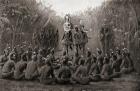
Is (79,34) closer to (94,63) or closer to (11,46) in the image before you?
(94,63)

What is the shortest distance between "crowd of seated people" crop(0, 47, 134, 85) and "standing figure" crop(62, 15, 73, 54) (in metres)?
0.36

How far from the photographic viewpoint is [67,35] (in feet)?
38.3

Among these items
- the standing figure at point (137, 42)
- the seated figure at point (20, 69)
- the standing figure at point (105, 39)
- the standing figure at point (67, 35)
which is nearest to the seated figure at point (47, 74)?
the seated figure at point (20, 69)

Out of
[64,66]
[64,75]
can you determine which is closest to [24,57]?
[64,66]

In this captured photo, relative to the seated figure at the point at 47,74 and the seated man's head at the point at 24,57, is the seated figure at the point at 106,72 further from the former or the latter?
the seated man's head at the point at 24,57

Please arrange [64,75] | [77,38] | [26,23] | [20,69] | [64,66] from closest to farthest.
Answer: [64,75] → [64,66] → [20,69] → [77,38] → [26,23]

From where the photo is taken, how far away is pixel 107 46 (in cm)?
1167

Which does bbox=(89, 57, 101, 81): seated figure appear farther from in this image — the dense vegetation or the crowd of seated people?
the dense vegetation

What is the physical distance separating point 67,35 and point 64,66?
1168 mm

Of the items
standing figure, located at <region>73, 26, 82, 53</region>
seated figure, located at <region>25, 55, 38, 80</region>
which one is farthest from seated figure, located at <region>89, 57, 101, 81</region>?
seated figure, located at <region>25, 55, 38, 80</region>

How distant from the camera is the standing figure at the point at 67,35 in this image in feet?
38.0

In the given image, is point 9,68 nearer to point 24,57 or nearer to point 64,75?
point 24,57

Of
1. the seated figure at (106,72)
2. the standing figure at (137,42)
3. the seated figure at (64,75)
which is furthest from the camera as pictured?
the standing figure at (137,42)

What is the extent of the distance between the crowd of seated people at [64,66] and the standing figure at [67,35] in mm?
356
